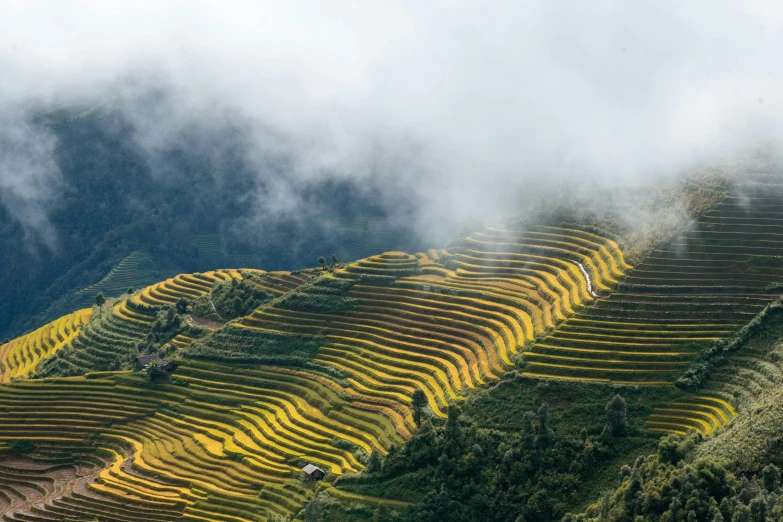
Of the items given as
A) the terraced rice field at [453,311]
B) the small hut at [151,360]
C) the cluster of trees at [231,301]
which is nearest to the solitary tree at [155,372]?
the small hut at [151,360]

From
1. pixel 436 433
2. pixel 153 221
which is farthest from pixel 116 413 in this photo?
pixel 153 221

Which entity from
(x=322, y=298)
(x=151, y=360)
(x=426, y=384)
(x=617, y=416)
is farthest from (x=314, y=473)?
(x=151, y=360)

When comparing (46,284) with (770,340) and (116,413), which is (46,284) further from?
(770,340)

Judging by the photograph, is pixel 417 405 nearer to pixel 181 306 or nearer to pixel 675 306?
pixel 675 306

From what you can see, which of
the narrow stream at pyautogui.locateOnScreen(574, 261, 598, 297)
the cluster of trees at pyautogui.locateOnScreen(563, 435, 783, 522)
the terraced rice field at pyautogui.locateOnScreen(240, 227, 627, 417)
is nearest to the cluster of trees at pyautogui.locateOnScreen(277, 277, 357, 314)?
the terraced rice field at pyautogui.locateOnScreen(240, 227, 627, 417)

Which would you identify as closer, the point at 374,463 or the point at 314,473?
the point at 374,463
